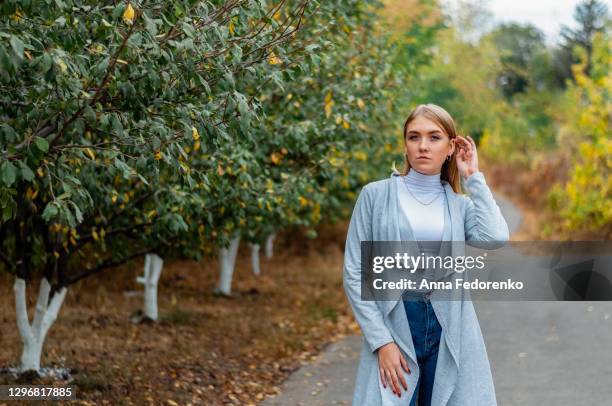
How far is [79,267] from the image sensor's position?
42.9 feet

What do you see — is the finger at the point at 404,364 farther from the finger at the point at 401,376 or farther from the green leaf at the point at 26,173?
the green leaf at the point at 26,173

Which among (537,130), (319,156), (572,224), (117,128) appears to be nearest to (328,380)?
(319,156)

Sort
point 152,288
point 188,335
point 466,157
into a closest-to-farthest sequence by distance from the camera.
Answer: point 466,157
point 188,335
point 152,288

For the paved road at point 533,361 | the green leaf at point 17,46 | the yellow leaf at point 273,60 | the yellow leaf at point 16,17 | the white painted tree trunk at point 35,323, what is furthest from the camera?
the paved road at point 533,361

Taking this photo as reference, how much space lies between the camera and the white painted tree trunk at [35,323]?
757 cm

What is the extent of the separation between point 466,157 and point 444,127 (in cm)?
19

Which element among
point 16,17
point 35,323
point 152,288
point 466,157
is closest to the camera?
A: point 466,157

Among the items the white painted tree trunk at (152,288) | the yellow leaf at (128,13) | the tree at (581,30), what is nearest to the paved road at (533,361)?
the white painted tree trunk at (152,288)

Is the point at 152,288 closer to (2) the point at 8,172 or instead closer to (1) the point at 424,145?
(2) the point at 8,172

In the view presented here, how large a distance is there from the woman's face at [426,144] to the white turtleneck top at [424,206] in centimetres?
6

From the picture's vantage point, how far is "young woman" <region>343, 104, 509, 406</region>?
3.52m

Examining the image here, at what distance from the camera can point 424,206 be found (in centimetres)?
366

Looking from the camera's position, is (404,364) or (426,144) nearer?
(404,364)

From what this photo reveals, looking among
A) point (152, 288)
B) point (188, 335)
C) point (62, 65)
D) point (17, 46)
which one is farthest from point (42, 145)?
point (152, 288)
